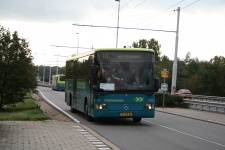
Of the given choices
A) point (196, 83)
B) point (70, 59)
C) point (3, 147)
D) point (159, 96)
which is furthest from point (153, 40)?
point (3, 147)

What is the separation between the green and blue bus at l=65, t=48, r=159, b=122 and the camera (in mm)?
16859

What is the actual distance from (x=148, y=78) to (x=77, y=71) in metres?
5.43

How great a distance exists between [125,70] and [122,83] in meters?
0.53

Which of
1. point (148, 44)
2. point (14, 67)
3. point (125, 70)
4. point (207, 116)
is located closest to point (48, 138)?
point (125, 70)

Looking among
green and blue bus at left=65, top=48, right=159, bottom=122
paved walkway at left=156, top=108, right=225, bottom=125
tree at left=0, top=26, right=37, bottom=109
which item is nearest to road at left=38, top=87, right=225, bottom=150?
green and blue bus at left=65, top=48, right=159, bottom=122

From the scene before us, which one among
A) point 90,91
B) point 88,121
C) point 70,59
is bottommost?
point 88,121

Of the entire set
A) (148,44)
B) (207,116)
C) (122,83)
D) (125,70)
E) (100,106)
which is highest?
(148,44)

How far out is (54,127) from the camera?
48.3ft

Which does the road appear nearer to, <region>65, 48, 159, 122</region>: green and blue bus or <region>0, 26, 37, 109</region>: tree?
<region>65, 48, 159, 122</region>: green and blue bus

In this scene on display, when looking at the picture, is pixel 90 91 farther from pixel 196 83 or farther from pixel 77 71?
pixel 196 83

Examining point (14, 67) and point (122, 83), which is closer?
point (122, 83)

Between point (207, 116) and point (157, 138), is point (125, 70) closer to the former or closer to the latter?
point (157, 138)

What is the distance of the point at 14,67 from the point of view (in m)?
24.9

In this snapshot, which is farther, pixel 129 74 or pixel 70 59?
pixel 70 59
